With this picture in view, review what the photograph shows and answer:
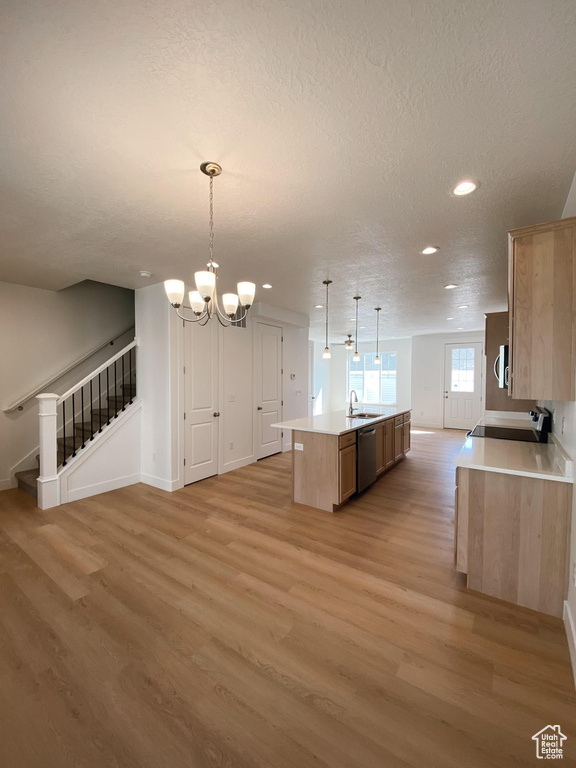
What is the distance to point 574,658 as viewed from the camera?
61.4 inches

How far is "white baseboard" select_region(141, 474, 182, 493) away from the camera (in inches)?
159

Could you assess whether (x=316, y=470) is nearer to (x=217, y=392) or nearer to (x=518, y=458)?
(x=518, y=458)

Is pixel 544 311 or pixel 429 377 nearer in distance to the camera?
pixel 544 311

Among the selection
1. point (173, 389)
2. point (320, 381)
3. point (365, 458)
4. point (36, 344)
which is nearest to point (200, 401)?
point (173, 389)

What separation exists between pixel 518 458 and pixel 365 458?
5.87 feet

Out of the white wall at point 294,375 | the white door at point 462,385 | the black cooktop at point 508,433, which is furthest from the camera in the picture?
the white door at point 462,385

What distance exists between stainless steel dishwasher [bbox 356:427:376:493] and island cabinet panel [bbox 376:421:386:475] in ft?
0.60

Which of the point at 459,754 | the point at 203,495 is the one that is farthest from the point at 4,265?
the point at 459,754

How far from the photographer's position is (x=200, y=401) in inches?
174

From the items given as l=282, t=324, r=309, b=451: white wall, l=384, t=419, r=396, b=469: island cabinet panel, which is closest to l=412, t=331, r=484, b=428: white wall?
l=282, t=324, r=309, b=451: white wall

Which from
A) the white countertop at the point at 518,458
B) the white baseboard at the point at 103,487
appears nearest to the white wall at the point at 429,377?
the white countertop at the point at 518,458

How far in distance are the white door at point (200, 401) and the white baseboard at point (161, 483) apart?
176 mm

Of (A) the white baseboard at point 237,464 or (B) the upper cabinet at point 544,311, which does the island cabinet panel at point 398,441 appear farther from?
(B) the upper cabinet at point 544,311

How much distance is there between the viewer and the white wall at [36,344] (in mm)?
4219
